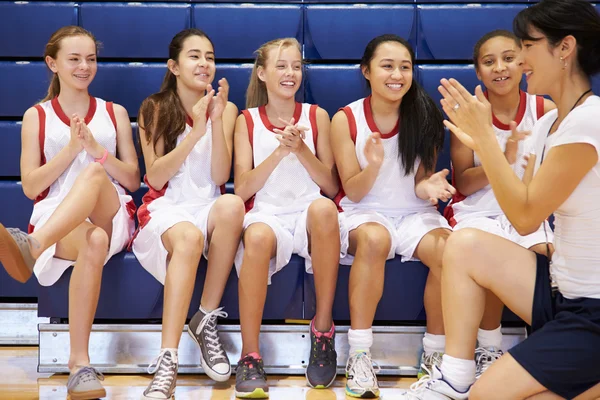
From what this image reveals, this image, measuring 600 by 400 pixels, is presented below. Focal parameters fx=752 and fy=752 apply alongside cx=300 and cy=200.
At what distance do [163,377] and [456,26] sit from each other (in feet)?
5.66

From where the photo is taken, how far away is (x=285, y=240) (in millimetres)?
2369

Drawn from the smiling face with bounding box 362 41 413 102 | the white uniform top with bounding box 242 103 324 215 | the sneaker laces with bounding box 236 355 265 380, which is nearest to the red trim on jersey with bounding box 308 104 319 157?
the white uniform top with bounding box 242 103 324 215

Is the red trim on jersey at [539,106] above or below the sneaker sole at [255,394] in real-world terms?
above

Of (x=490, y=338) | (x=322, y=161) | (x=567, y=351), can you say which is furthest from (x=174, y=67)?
(x=567, y=351)

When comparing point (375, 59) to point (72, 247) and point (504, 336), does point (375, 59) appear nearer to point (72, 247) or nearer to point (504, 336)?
point (504, 336)

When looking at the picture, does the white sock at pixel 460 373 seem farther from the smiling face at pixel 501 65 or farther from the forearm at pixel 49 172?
the forearm at pixel 49 172

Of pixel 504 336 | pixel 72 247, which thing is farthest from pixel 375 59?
pixel 72 247

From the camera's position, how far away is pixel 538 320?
1.71m

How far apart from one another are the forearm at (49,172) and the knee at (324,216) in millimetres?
815

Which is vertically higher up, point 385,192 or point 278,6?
point 278,6

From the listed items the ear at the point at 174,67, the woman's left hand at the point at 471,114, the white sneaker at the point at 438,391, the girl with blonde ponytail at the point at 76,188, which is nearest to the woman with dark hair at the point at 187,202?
the ear at the point at 174,67

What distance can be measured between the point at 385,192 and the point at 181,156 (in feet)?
2.28

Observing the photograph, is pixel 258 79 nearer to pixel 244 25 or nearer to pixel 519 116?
pixel 244 25

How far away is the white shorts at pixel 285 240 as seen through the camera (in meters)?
2.37
